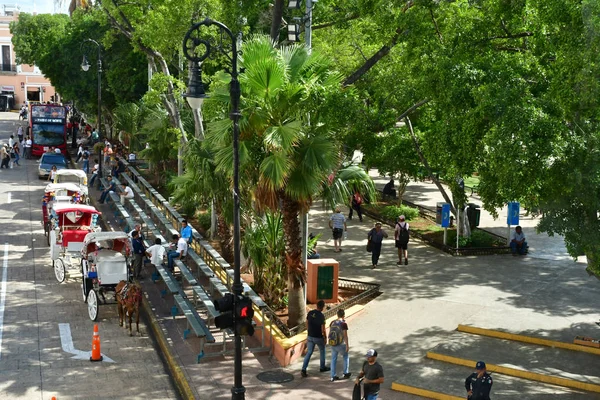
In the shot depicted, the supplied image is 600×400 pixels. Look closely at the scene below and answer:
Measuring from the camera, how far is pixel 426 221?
29500mm

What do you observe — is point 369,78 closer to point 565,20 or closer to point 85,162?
point 565,20

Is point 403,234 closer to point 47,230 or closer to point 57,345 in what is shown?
point 57,345

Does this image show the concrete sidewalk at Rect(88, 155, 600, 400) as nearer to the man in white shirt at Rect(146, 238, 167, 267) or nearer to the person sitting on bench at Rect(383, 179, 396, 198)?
the man in white shirt at Rect(146, 238, 167, 267)

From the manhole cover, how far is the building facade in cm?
8559

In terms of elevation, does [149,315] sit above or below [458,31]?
below

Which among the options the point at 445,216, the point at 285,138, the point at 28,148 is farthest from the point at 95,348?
the point at 28,148

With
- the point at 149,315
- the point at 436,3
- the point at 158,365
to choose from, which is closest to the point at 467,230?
the point at 436,3

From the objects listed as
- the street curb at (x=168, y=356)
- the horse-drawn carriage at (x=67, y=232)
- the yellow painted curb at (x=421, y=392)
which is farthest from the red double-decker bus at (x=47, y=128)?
the yellow painted curb at (x=421, y=392)

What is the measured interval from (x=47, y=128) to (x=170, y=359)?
3482 cm

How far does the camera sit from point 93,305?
18.3 meters

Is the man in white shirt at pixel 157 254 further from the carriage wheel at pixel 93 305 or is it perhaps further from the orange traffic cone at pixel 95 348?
the orange traffic cone at pixel 95 348

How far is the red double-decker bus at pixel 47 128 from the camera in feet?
156

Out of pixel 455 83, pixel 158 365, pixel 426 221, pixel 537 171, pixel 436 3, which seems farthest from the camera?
pixel 426 221

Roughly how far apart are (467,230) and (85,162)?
73.4ft
